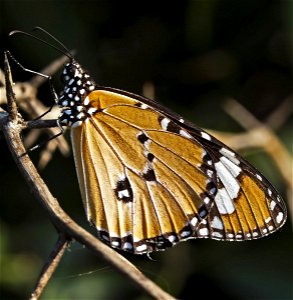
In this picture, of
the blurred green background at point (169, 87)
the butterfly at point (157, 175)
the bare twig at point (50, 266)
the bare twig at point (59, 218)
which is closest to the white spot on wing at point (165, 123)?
the butterfly at point (157, 175)

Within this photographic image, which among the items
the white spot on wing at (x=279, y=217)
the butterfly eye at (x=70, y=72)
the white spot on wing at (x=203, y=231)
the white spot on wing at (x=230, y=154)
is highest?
the butterfly eye at (x=70, y=72)

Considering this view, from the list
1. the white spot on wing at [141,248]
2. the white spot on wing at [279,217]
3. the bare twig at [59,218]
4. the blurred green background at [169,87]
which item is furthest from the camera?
the blurred green background at [169,87]

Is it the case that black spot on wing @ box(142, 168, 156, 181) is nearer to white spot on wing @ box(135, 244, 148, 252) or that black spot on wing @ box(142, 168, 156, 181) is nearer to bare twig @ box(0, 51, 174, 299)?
white spot on wing @ box(135, 244, 148, 252)

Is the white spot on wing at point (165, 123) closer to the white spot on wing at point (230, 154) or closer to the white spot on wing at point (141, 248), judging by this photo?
the white spot on wing at point (230, 154)

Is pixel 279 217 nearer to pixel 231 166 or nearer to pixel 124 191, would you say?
pixel 231 166

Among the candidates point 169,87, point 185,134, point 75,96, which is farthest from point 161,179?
point 169,87

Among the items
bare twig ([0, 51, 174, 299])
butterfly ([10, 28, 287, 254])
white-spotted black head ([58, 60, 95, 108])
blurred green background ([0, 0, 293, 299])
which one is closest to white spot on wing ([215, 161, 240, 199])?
butterfly ([10, 28, 287, 254])
